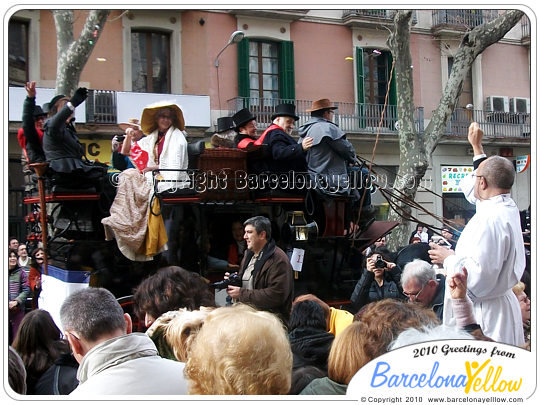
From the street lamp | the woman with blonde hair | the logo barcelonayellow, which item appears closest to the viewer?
the woman with blonde hair

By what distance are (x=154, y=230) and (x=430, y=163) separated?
68.4 inches

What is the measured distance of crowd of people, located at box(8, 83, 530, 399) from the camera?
10.4ft

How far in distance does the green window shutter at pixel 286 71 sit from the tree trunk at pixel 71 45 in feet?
3.49

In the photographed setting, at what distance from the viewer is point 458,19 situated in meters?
3.87

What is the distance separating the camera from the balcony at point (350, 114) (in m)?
4.13

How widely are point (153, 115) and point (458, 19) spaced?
1.82m

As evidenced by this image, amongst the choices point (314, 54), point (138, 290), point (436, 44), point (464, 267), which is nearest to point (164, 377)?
point (138, 290)

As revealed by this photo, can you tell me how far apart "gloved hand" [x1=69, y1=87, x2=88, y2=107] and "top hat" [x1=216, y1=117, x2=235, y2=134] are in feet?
2.61

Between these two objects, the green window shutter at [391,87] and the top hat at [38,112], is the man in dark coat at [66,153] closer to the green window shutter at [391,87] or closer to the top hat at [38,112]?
the top hat at [38,112]

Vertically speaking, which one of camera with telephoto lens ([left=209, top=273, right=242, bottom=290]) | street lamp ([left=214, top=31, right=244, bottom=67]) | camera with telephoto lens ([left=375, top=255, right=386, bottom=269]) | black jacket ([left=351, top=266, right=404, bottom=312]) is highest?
street lamp ([left=214, top=31, right=244, bottom=67])

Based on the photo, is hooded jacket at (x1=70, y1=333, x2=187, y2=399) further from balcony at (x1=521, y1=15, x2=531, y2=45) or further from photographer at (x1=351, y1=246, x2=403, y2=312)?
balcony at (x1=521, y1=15, x2=531, y2=45)

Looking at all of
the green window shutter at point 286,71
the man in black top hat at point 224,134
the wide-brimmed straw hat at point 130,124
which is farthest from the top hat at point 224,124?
the wide-brimmed straw hat at point 130,124

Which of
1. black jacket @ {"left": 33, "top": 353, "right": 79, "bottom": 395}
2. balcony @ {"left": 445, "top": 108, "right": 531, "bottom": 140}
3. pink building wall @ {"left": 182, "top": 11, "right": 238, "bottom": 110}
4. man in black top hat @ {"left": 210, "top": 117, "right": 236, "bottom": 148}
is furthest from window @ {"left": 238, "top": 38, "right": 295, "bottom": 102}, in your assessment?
black jacket @ {"left": 33, "top": 353, "right": 79, "bottom": 395}

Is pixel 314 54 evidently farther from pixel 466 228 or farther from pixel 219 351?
pixel 219 351
